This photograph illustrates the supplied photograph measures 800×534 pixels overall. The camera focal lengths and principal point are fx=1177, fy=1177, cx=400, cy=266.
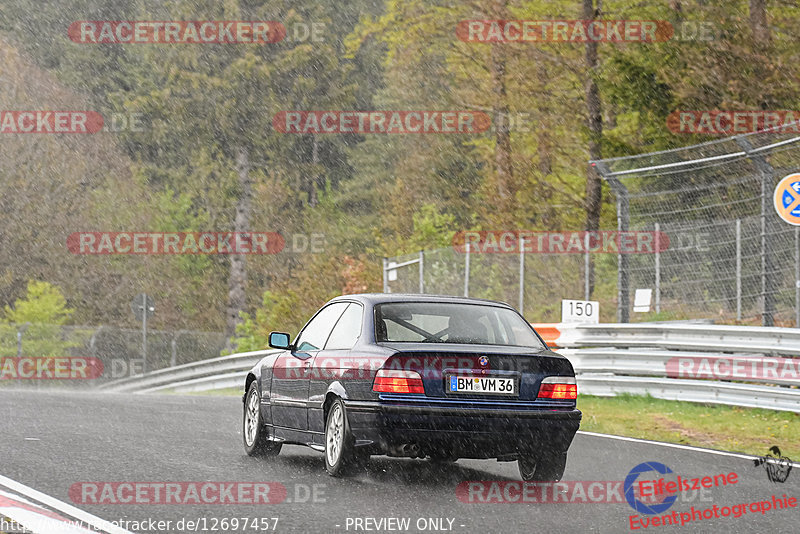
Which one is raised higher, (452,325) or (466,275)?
(466,275)

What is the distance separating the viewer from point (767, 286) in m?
15.3

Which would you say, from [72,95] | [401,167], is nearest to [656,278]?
[401,167]

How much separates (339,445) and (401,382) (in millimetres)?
726

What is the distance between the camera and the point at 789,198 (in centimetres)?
1453

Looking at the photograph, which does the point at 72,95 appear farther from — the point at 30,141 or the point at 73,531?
the point at 73,531

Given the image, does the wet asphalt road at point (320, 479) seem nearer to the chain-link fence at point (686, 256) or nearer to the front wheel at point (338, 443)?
the front wheel at point (338, 443)

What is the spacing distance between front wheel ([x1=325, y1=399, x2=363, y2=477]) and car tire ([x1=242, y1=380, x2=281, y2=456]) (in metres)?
1.36

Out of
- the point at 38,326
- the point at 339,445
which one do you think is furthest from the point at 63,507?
the point at 38,326

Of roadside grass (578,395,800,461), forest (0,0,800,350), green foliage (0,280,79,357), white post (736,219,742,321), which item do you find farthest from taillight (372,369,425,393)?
green foliage (0,280,79,357)

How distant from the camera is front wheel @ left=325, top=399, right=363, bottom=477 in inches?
327

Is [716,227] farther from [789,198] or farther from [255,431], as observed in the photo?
[255,431]

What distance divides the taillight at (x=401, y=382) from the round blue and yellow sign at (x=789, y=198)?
790 cm

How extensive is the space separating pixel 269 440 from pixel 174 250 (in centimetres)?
4466

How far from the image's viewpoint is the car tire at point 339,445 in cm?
830
